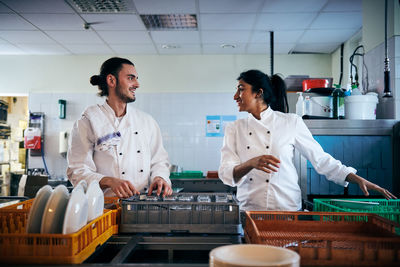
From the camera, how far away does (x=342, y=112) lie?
2.64 metres

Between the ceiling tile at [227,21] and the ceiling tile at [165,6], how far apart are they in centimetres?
27

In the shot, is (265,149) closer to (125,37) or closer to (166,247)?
(166,247)

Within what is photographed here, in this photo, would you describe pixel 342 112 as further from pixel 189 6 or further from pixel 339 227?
pixel 189 6

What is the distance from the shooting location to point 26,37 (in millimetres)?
4746

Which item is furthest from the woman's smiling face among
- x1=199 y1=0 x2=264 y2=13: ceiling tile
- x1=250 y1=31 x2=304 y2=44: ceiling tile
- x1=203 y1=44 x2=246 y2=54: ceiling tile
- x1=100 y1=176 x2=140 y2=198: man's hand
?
x1=203 y1=44 x2=246 y2=54: ceiling tile

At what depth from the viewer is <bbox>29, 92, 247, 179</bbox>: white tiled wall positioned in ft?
18.3

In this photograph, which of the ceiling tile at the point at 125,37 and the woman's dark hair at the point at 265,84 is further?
the ceiling tile at the point at 125,37

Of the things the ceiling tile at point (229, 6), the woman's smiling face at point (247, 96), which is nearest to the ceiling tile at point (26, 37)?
the ceiling tile at point (229, 6)

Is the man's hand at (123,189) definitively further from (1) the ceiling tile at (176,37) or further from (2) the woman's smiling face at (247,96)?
(1) the ceiling tile at (176,37)

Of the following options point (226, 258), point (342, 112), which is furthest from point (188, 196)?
point (342, 112)

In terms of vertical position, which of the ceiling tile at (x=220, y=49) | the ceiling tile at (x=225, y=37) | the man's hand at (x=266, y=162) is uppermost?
the ceiling tile at (x=220, y=49)

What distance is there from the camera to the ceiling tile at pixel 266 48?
16.8ft

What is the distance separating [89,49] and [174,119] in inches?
73.6

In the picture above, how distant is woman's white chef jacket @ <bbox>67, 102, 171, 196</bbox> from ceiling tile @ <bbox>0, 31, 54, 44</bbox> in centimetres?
327
